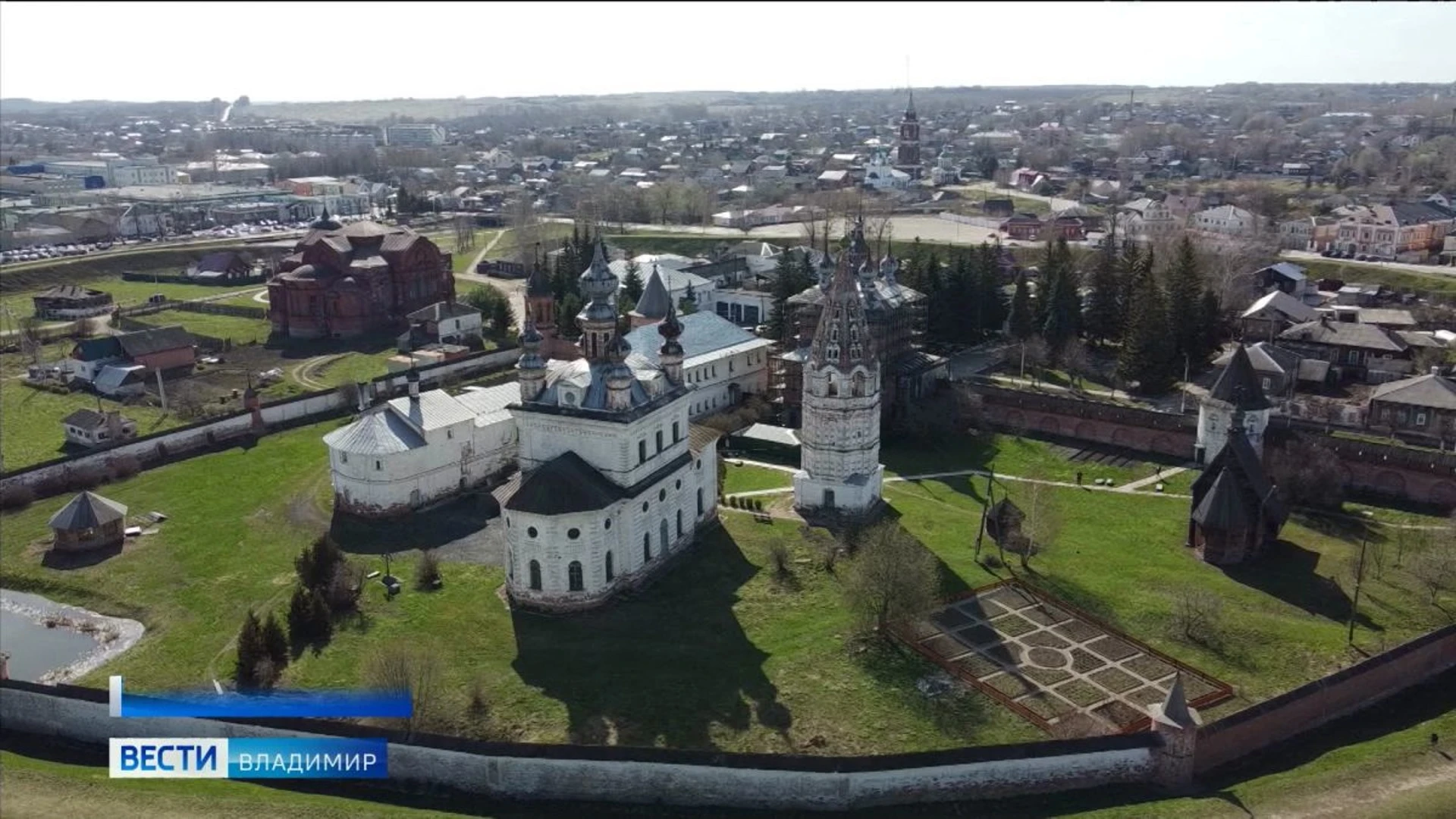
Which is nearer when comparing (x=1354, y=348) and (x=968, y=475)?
(x=968, y=475)

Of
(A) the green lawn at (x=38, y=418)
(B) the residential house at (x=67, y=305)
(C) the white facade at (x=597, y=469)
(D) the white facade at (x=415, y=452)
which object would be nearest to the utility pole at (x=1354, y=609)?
(C) the white facade at (x=597, y=469)

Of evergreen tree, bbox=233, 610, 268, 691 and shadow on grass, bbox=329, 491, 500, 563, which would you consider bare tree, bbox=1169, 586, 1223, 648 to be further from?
evergreen tree, bbox=233, 610, 268, 691

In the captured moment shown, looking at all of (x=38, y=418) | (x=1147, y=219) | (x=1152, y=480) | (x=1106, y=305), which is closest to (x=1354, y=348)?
(x=1106, y=305)

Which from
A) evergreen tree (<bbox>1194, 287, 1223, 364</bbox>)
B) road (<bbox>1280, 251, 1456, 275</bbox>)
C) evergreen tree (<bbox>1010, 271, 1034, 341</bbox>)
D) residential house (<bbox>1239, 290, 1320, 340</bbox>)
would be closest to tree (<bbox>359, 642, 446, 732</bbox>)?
evergreen tree (<bbox>1010, 271, 1034, 341</bbox>)

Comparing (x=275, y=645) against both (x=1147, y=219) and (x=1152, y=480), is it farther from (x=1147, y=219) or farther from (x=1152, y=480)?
(x=1147, y=219)

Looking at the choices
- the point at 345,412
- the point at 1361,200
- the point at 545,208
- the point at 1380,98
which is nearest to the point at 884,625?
the point at 345,412

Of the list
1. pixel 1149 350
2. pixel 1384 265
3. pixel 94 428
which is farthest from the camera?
pixel 1384 265

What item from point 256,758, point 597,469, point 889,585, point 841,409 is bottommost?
point 256,758

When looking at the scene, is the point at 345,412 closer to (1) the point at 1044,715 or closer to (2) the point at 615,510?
(2) the point at 615,510
